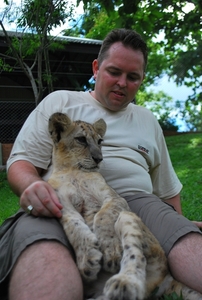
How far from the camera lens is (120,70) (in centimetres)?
432

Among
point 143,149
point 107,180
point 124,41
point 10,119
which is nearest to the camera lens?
point 107,180

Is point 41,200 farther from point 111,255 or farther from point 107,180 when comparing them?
point 107,180

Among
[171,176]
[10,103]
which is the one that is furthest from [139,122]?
[10,103]

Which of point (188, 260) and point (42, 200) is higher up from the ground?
point (42, 200)

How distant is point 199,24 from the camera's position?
7941 millimetres

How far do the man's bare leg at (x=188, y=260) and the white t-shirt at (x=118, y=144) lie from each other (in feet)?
2.73

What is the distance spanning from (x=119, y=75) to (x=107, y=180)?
3.75ft

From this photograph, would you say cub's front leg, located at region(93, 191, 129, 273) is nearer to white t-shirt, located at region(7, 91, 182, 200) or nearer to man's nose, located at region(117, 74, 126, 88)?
white t-shirt, located at region(7, 91, 182, 200)

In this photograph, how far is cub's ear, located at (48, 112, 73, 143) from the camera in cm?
367

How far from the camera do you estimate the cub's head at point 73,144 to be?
3652 millimetres

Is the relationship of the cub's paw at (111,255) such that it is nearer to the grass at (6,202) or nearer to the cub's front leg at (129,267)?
the cub's front leg at (129,267)

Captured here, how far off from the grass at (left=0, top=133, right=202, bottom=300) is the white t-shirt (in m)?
1.27

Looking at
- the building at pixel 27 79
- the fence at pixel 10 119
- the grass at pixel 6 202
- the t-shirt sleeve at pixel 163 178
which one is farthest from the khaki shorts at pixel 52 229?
the fence at pixel 10 119

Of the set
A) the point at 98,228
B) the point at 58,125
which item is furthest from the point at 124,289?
the point at 58,125
